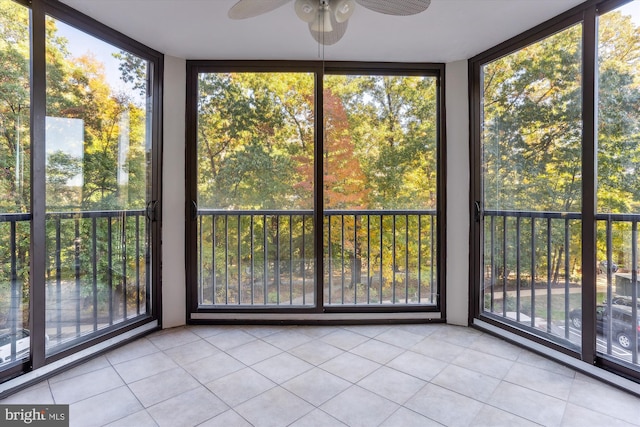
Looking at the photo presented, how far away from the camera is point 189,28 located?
7.89 feet

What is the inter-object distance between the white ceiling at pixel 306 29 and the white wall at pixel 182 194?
27cm

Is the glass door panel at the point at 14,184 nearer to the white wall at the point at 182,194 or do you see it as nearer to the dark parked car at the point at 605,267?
the white wall at the point at 182,194

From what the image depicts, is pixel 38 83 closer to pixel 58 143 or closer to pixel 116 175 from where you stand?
pixel 58 143

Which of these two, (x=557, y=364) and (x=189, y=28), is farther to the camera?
(x=189, y=28)

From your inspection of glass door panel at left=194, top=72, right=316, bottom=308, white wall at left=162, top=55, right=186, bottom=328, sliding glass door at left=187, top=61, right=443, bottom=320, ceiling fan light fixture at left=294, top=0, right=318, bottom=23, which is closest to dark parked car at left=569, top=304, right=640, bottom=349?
sliding glass door at left=187, top=61, right=443, bottom=320

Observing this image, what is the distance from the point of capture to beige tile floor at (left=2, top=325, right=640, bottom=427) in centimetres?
168

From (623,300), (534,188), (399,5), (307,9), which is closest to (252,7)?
(307,9)

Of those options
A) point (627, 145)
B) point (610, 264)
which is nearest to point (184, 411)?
point (610, 264)

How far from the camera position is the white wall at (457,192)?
295 centimetres

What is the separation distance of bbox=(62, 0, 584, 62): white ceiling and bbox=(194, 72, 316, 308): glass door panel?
0.29m

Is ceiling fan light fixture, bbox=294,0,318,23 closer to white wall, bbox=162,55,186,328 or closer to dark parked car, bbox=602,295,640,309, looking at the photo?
white wall, bbox=162,55,186,328

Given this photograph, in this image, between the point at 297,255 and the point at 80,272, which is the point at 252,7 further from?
the point at 80,272

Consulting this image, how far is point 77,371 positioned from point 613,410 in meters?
3.25

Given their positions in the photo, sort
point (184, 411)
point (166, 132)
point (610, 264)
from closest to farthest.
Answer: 1. point (184, 411)
2. point (610, 264)
3. point (166, 132)
